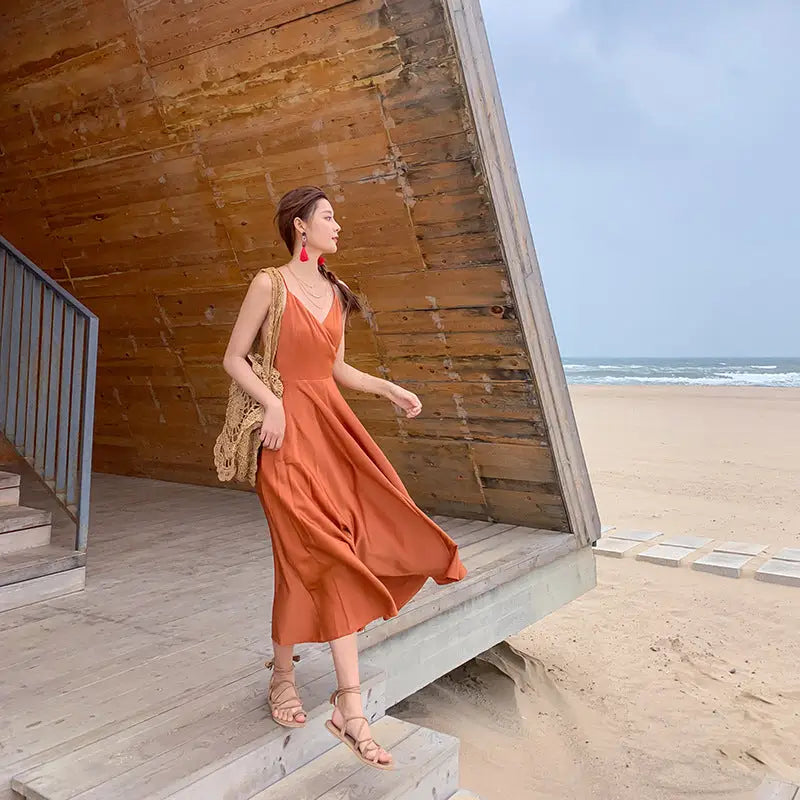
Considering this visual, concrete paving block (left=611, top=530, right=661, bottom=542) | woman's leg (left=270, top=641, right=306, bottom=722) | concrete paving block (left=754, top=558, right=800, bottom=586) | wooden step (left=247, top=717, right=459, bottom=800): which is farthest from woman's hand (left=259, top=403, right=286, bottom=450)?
concrete paving block (left=611, top=530, right=661, bottom=542)

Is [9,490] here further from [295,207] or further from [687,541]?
[687,541]

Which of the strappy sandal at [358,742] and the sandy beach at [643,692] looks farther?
the sandy beach at [643,692]

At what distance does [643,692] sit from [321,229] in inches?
130

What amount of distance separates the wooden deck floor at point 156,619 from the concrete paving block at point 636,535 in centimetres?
264

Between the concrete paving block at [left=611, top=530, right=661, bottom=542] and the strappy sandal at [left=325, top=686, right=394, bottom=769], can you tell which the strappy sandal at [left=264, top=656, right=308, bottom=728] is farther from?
the concrete paving block at [left=611, top=530, right=661, bottom=542]

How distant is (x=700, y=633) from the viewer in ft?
16.7

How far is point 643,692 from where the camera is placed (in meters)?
4.44

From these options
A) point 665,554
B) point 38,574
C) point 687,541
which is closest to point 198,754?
point 38,574

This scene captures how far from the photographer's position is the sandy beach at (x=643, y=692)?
3.62m

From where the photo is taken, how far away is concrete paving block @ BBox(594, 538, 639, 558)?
6.52m

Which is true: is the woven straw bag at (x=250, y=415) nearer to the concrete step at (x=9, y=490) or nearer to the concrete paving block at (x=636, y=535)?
the concrete step at (x=9, y=490)

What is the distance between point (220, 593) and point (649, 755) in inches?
78.9

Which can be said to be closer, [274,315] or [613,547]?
[274,315]

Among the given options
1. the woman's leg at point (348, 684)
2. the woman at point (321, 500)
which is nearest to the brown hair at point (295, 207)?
the woman at point (321, 500)
